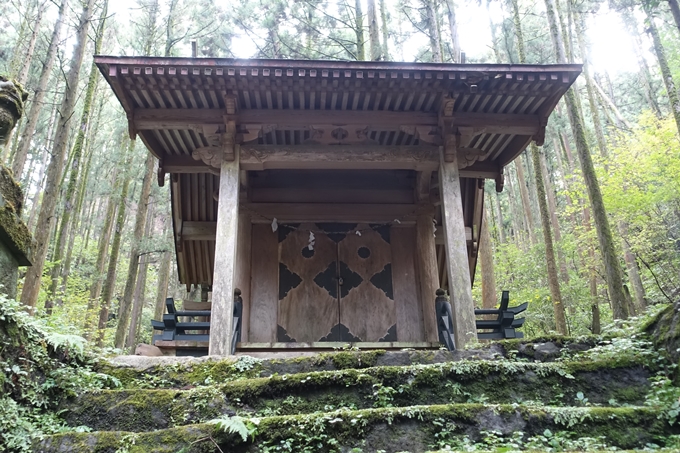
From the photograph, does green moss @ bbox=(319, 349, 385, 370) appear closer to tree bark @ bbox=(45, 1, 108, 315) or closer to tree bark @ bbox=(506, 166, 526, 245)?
tree bark @ bbox=(45, 1, 108, 315)

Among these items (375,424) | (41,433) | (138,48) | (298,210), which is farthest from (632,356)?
(138,48)

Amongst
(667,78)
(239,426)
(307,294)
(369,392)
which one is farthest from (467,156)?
(667,78)

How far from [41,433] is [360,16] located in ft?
50.8

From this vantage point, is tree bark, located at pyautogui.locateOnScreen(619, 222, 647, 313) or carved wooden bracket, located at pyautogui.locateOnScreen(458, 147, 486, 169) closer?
carved wooden bracket, located at pyautogui.locateOnScreen(458, 147, 486, 169)

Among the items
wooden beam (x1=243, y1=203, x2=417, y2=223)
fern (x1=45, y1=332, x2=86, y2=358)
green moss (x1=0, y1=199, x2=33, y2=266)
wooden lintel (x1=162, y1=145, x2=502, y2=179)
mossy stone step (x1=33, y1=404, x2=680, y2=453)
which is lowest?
mossy stone step (x1=33, y1=404, x2=680, y2=453)

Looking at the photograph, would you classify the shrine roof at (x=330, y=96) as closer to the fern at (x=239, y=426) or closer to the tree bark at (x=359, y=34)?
the fern at (x=239, y=426)

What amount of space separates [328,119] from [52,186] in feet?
22.8

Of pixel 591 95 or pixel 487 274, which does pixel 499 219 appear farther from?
pixel 487 274

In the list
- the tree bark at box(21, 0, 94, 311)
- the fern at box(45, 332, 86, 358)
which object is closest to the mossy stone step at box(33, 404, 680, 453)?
the fern at box(45, 332, 86, 358)

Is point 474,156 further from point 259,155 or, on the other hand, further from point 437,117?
point 259,155

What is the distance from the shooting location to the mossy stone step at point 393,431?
309 centimetres

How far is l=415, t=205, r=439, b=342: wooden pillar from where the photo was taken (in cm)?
859

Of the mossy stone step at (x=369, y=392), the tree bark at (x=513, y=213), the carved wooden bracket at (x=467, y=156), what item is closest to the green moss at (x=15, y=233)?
the mossy stone step at (x=369, y=392)

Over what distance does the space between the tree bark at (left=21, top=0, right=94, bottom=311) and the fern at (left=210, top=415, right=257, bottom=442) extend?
26.3 ft
